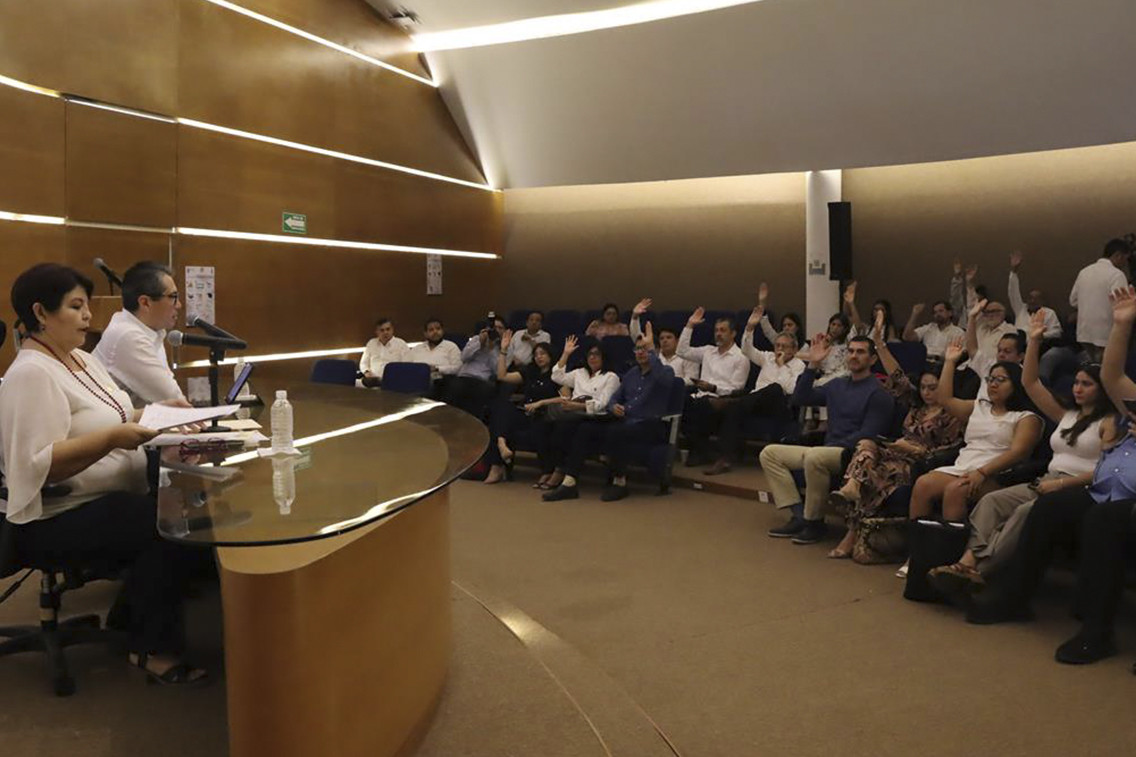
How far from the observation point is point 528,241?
11.7 metres

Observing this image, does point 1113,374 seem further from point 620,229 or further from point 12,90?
point 620,229

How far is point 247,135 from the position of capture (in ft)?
26.0

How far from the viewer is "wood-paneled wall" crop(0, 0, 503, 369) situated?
632 cm

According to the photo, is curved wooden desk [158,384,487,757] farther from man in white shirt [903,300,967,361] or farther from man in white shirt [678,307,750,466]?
man in white shirt [903,300,967,361]

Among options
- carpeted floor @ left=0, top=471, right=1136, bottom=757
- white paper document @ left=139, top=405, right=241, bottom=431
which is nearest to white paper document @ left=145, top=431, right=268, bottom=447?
white paper document @ left=139, top=405, right=241, bottom=431

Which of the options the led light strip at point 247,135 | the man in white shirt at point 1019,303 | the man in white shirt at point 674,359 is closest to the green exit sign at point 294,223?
the led light strip at point 247,135

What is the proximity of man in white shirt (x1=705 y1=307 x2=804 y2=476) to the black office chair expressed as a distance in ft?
16.0

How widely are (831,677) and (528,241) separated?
28.7 feet

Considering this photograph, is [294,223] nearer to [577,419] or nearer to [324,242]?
[324,242]

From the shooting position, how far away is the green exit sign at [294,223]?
8.35 meters

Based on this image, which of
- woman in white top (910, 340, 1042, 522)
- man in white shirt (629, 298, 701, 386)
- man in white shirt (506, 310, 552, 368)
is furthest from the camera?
man in white shirt (506, 310, 552, 368)

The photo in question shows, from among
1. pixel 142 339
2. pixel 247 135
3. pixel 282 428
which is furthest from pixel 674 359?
pixel 282 428

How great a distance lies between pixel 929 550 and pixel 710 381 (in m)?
3.75

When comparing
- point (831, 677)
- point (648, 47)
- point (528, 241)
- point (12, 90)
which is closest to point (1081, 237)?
point (648, 47)
